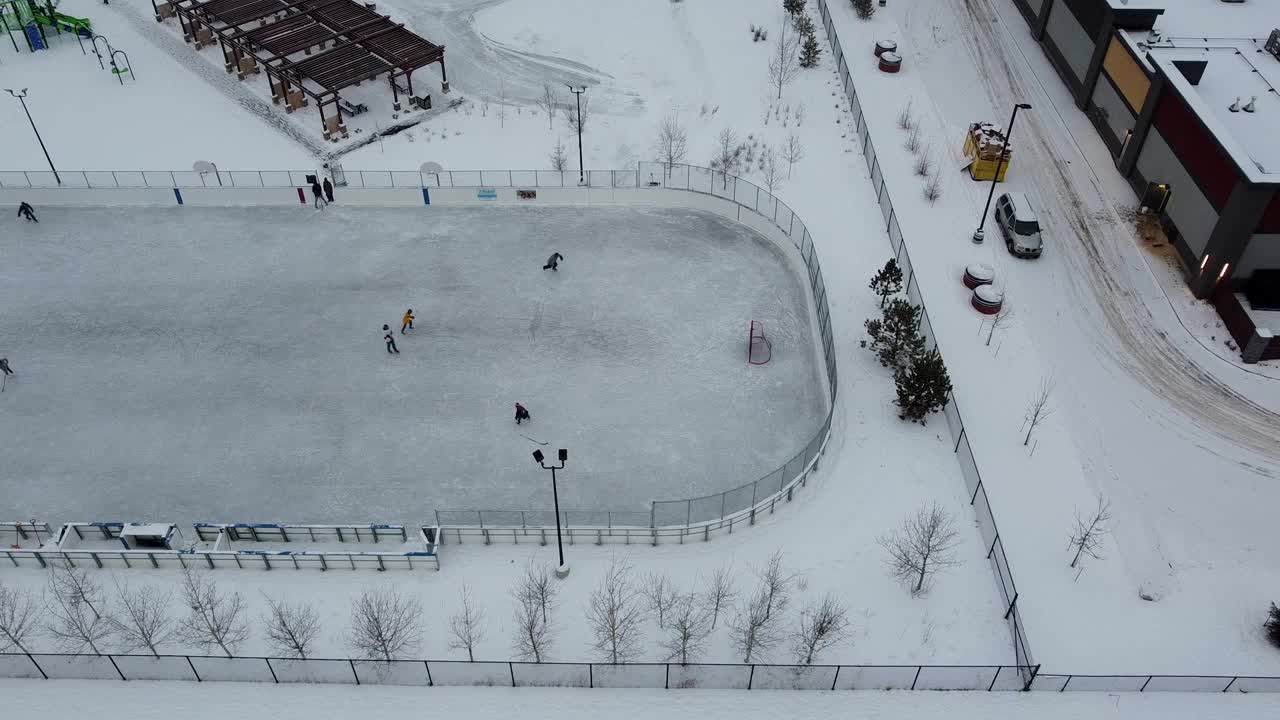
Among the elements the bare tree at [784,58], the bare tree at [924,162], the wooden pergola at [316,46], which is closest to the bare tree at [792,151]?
the bare tree at [784,58]

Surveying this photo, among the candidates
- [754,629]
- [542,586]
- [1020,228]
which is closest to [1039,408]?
[1020,228]

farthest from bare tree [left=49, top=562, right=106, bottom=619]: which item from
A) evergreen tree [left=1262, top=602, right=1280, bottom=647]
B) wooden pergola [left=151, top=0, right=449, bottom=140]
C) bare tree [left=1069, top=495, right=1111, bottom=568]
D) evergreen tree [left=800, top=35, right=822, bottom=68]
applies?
evergreen tree [left=800, top=35, right=822, bottom=68]

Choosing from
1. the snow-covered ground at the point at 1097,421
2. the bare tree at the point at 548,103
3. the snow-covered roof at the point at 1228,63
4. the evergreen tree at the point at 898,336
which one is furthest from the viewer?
the bare tree at the point at 548,103

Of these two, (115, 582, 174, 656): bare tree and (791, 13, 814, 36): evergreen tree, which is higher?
(791, 13, 814, 36): evergreen tree

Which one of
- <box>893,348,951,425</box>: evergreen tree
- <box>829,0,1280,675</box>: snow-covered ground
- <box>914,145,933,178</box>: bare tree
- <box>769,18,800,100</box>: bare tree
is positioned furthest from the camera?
<box>769,18,800,100</box>: bare tree

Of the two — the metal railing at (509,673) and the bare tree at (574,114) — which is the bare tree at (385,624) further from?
the bare tree at (574,114)

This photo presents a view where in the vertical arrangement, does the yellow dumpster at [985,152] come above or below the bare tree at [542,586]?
above

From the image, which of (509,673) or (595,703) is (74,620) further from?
(595,703)

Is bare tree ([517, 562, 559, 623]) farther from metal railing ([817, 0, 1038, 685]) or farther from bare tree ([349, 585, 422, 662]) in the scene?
metal railing ([817, 0, 1038, 685])
